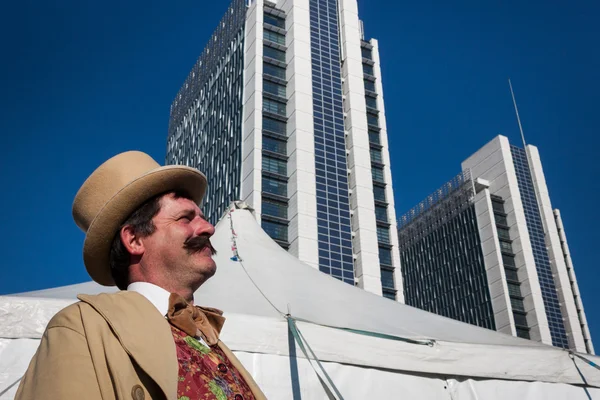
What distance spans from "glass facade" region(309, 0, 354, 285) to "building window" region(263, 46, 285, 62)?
286 cm

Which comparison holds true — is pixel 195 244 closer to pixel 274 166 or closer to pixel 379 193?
pixel 274 166

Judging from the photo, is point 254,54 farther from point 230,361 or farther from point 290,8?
point 230,361

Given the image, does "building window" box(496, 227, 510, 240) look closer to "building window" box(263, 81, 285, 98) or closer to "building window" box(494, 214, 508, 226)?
"building window" box(494, 214, 508, 226)

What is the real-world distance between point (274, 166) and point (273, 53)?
12.2m

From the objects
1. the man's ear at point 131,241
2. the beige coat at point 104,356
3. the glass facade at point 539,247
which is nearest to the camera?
the beige coat at point 104,356

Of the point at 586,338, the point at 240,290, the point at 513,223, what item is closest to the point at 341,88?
the point at 513,223

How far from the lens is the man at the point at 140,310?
3.71 ft

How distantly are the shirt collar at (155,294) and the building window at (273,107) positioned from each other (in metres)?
48.8

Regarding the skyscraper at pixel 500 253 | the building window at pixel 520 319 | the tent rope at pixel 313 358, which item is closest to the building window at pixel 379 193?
the skyscraper at pixel 500 253

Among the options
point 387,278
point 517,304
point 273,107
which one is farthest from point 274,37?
point 517,304

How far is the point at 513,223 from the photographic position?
71.9 meters

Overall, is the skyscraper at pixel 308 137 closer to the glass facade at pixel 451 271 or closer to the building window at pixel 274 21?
the building window at pixel 274 21

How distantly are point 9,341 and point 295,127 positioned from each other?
4553cm

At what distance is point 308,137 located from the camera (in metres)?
48.4
